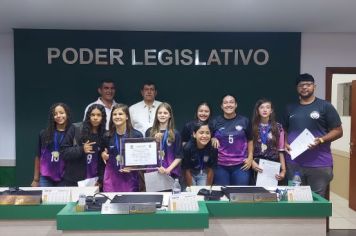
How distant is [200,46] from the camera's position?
456cm

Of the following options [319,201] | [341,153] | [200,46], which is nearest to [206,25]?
[200,46]

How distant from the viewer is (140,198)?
2.26m

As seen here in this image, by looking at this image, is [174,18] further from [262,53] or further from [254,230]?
[254,230]

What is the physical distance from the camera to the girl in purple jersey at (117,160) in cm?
302

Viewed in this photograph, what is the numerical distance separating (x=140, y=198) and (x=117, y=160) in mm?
802

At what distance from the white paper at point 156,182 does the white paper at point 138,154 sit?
0.49ft

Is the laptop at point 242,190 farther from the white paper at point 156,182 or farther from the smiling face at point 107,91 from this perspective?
the smiling face at point 107,91

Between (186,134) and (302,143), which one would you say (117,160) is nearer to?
(186,134)

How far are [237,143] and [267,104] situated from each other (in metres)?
0.50

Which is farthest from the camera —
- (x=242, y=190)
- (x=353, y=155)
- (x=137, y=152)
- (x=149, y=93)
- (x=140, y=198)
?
(x=353, y=155)

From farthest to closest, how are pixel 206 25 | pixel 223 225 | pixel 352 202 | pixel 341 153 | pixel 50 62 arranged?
pixel 341 153 → pixel 352 202 → pixel 50 62 → pixel 206 25 → pixel 223 225

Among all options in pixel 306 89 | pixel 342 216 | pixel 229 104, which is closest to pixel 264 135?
pixel 229 104

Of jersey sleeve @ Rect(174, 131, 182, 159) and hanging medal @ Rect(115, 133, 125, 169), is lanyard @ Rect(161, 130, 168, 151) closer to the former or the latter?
jersey sleeve @ Rect(174, 131, 182, 159)

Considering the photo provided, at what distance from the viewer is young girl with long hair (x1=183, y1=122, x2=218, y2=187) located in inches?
129
